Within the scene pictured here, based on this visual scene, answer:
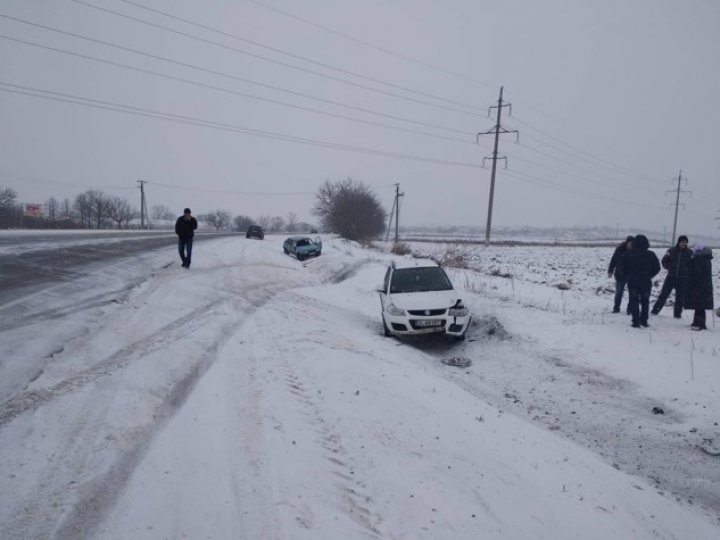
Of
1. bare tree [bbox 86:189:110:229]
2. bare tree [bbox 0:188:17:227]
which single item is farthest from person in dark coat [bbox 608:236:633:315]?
bare tree [bbox 86:189:110:229]

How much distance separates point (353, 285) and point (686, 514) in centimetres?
1208

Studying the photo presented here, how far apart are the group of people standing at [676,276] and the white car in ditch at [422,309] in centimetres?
340

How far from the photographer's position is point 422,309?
8.87 m

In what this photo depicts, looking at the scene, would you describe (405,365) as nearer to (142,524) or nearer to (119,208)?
(142,524)

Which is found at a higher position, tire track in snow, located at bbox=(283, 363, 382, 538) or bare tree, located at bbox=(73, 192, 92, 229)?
bare tree, located at bbox=(73, 192, 92, 229)

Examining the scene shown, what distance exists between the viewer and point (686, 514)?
12.4ft

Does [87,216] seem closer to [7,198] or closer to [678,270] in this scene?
[7,198]

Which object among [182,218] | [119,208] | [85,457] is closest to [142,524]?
[85,457]

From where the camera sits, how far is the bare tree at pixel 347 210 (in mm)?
50219

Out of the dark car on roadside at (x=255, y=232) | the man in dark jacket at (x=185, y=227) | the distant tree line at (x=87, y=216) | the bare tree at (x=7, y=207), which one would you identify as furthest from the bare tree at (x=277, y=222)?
the man in dark jacket at (x=185, y=227)

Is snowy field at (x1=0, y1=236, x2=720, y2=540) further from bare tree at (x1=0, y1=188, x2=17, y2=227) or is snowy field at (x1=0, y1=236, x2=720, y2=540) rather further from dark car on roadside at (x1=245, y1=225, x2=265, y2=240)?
bare tree at (x1=0, y1=188, x2=17, y2=227)

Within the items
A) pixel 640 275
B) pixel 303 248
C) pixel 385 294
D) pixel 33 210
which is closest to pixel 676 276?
pixel 640 275

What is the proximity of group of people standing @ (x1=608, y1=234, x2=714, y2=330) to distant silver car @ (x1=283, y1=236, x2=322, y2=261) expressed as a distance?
18.8 meters

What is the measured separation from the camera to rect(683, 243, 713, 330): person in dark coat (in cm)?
835
